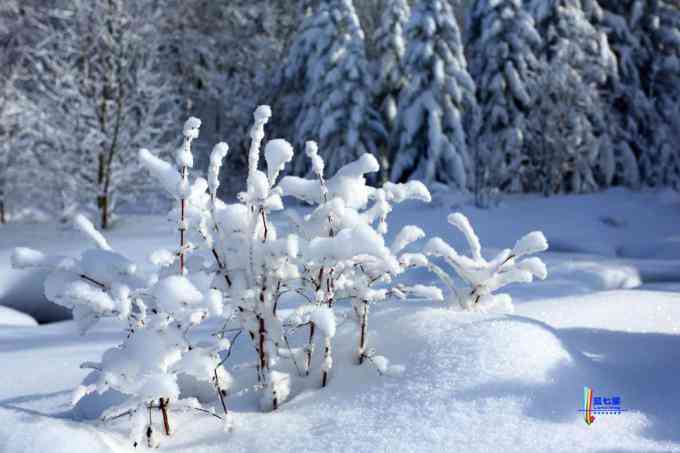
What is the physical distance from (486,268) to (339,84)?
15.5m

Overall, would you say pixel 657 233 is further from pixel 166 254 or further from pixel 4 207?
pixel 4 207

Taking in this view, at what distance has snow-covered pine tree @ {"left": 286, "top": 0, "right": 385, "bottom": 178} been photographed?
1769cm

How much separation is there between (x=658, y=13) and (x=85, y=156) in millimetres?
18387

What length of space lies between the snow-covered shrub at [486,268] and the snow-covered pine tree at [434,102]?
46.6ft

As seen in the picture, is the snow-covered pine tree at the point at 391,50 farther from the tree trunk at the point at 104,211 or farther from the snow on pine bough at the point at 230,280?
the snow on pine bough at the point at 230,280

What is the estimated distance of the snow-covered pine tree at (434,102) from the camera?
56.3 feet

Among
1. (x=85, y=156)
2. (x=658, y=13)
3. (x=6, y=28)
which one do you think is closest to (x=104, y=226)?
(x=85, y=156)

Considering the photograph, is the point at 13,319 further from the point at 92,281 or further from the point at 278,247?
the point at 278,247

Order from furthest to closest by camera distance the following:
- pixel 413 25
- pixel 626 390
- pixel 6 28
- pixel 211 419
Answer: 1. pixel 413 25
2. pixel 6 28
3. pixel 626 390
4. pixel 211 419

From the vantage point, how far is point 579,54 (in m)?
16.3

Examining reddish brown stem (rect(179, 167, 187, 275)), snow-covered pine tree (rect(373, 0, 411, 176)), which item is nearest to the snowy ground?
reddish brown stem (rect(179, 167, 187, 275))

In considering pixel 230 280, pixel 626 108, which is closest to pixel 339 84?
pixel 626 108

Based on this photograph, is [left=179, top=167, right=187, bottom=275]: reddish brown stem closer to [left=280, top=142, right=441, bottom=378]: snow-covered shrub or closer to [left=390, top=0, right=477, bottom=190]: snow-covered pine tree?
[left=280, top=142, right=441, bottom=378]: snow-covered shrub

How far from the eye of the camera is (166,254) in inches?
81.7
